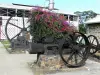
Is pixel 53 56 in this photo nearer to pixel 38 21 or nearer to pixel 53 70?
pixel 53 70

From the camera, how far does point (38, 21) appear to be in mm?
7582

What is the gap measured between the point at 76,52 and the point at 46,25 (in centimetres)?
156

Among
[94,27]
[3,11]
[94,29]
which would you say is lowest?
[94,29]

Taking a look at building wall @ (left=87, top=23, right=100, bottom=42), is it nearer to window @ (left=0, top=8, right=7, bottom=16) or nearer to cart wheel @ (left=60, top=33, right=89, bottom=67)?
cart wheel @ (left=60, top=33, right=89, bottom=67)

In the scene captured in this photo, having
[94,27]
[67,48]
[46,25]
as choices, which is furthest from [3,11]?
[67,48]

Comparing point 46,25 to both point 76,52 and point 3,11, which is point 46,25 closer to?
point 76,52

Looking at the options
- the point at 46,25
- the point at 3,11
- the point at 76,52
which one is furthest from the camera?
the point at 3,11

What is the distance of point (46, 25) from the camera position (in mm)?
7590

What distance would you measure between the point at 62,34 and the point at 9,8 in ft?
69.9

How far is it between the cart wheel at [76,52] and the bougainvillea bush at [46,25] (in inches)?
20.2

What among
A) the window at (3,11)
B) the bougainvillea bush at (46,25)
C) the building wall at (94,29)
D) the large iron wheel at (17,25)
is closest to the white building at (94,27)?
the building wall at (94,29)

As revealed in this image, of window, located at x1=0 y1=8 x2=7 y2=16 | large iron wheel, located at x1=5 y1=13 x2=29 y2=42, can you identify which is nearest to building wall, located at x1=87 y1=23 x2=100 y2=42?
Answer: large iron wheel, located at x1=5 y1=13 x2=29 y2=42

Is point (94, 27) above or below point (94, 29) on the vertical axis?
above

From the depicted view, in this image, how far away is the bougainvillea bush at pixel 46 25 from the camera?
298 inches
